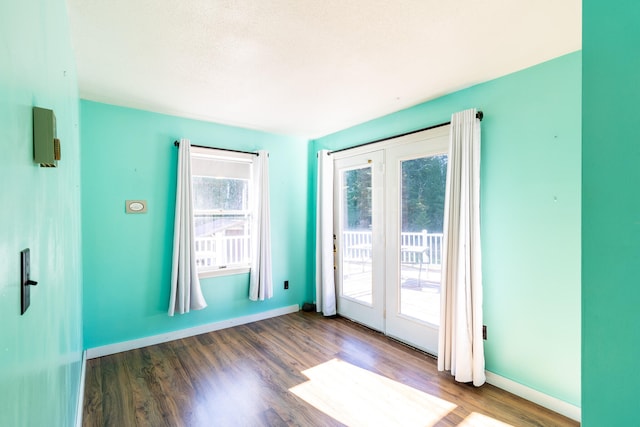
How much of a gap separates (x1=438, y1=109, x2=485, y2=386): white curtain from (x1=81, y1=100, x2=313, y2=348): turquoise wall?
2.40 meters

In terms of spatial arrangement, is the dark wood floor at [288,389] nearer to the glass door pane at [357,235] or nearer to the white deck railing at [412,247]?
the glass door pane at [357,235]

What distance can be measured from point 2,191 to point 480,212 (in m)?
2.68

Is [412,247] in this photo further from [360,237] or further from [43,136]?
[43,136]

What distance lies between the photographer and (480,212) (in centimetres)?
242

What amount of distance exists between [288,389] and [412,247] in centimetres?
174

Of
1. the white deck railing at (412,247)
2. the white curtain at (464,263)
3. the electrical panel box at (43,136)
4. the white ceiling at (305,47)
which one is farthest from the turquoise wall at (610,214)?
the white deck railing at (412,247)

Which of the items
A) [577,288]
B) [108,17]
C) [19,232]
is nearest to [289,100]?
[108,17]

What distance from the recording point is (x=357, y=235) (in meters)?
3.69

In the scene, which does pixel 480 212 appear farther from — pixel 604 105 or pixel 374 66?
pixel 604 105

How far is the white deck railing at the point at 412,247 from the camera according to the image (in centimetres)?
279

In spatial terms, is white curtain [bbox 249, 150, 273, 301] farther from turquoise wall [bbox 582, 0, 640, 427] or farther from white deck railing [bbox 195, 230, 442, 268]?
turquoise wall [bbox 582, 0, 640, 427]

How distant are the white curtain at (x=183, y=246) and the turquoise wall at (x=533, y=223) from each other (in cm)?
280

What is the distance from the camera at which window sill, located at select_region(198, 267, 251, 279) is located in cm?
339

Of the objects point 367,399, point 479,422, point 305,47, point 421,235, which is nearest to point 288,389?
point 367,399
